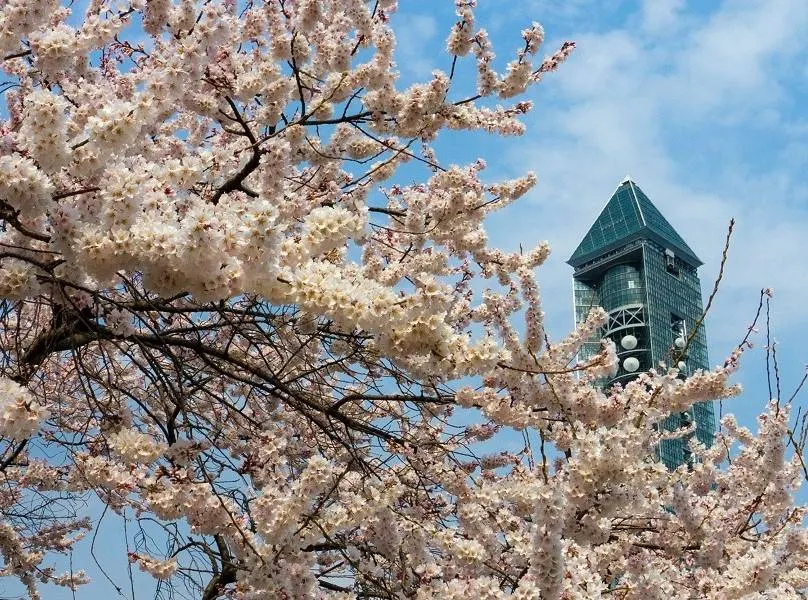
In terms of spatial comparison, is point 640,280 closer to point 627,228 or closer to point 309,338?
point 627,228

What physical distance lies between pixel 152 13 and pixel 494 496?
155 inches

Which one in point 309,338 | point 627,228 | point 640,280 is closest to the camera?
point 309,338

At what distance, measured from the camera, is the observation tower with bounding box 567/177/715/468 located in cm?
6538

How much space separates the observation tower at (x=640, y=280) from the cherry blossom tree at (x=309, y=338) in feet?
192

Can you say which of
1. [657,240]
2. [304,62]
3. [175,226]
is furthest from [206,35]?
[657,240]

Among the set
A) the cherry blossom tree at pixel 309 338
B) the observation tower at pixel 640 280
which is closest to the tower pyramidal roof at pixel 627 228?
the observation tower at pixel 640 280

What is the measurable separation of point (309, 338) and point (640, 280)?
65.8 metres

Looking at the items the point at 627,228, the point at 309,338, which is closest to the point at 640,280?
the point at 627,228

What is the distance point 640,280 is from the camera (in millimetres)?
67188

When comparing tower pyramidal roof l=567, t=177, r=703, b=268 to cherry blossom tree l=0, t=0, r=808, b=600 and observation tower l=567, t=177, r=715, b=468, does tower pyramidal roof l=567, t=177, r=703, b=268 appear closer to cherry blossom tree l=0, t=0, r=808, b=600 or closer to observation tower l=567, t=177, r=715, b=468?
observation tower l=567, t=177, r=715, b=468

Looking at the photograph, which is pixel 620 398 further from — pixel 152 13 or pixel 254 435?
pixel 152 13

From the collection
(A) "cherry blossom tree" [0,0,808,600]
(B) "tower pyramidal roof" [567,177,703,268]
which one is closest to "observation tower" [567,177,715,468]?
(B) "tower pyramidal roof" [567,177,703,268]

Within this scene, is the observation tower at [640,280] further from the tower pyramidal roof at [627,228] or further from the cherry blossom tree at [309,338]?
the cherry blossom tree at [309,338]

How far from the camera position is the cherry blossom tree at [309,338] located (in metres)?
2.87
